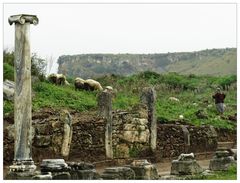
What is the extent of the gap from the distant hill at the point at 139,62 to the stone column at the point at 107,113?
52.3 meters

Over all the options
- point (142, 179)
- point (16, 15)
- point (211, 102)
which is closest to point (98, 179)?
point (142, 179)

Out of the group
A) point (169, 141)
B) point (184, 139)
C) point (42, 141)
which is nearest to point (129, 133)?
point (169, 141)

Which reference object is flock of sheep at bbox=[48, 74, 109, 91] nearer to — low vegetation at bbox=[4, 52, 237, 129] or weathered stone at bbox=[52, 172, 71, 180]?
low vegetation at bbox=[4, 52, 237, 129]

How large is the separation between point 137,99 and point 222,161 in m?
8.96

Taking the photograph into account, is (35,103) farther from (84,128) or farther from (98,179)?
(98,179)

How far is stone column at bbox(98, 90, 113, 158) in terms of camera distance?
70.2 ft

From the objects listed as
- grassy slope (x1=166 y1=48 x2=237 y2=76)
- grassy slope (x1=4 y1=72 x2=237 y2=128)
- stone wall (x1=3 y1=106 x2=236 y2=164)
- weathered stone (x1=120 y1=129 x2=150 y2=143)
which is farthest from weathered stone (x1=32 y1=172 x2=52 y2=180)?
grassy slope (x1=166 y1=48 x2=237 y2=76)

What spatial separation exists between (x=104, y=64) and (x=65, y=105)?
5553 centimetres

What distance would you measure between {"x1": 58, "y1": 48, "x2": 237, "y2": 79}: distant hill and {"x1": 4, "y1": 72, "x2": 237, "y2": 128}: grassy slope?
3334 cm

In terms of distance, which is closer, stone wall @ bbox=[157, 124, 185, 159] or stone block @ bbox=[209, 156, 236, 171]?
stone block @ bbox=[209, 156, 236, 171]

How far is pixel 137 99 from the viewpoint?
92.8 feet

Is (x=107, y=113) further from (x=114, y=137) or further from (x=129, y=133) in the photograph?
(x=129, y=133)

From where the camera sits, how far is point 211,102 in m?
33.2

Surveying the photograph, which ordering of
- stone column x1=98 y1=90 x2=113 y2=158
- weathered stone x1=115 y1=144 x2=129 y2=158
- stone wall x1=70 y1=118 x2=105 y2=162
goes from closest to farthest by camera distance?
stone wall x1=70 y1=118 x2=105 y2=162 < stone column x1=98 y1=90 x2=113 y2=158 < weathered stone x1=115 y1=144 x2=129 y2=158
